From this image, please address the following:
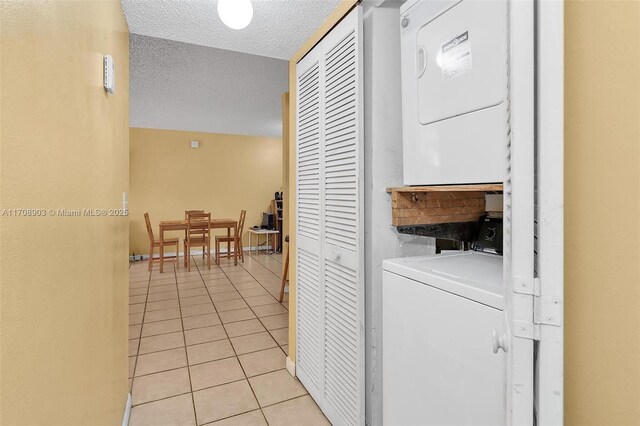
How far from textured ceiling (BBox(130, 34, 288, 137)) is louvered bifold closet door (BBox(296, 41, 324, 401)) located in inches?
68.3

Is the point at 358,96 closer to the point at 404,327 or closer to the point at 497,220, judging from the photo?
the point at 497,220

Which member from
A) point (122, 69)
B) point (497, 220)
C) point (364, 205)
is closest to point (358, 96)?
point (364, 205)

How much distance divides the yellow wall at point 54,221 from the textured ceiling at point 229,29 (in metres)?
0.52

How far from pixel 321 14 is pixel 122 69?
3.68ft

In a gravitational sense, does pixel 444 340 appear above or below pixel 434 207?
below

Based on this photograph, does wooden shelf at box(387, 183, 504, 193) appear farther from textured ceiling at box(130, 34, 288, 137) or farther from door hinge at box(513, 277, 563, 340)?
textured ceiling at box(130, 34, 288, 137)

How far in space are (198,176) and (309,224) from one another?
572 centimetres

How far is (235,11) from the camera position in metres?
1.57

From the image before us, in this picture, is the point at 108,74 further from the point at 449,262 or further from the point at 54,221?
the point at 449,262

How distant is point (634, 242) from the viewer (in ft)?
1.85

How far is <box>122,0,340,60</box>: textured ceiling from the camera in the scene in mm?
1689

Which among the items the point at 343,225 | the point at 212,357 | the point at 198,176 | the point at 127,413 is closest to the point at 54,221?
the point at 343,225

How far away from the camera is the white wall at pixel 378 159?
1.42m

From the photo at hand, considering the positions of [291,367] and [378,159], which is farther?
[291,367]
